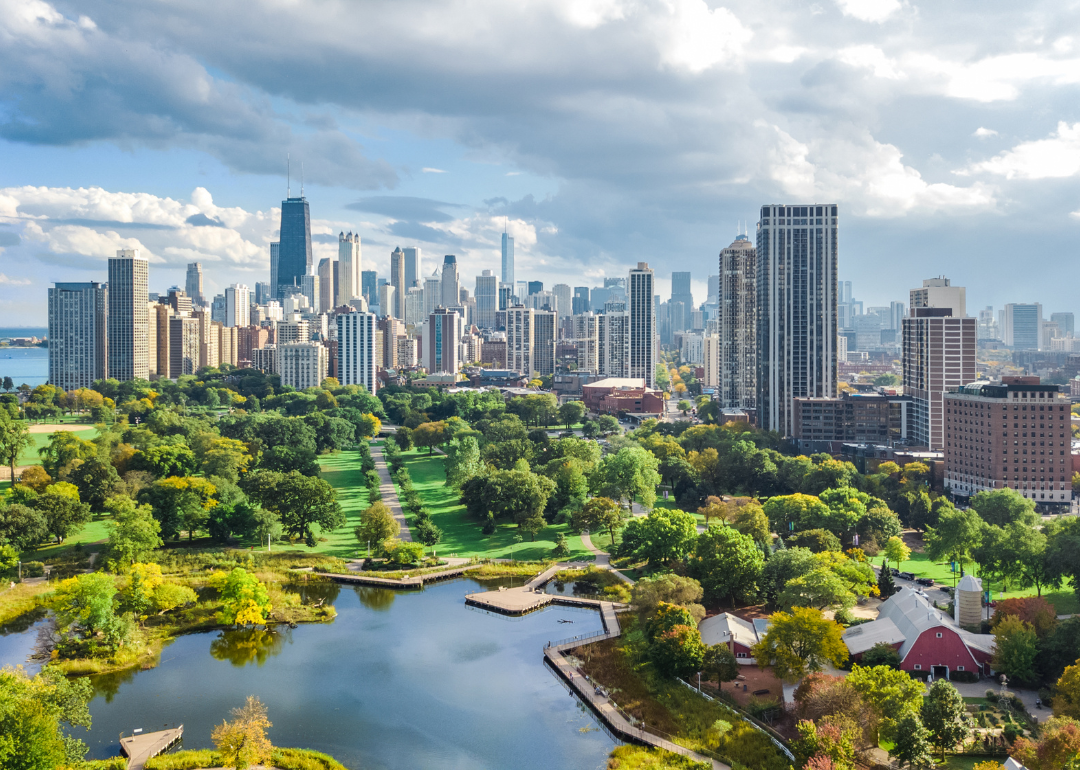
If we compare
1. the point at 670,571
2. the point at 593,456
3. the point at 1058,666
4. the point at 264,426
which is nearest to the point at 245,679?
the point at 670,571

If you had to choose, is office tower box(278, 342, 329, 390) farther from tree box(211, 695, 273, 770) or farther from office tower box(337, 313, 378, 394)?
tree box(211, 695, 273, 770)

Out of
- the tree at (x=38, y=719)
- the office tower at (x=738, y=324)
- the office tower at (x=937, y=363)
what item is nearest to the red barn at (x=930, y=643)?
the tree at (x=38, y=719)

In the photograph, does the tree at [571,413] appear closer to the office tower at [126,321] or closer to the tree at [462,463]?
the tree at [462,463]

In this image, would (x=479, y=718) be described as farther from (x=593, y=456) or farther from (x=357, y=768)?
(x=593, y=456)

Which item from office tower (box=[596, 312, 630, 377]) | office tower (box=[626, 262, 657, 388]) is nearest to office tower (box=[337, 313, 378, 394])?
office tower (box=[596, 312, 630, 377])

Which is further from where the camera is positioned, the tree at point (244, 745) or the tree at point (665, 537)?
the tree at point (665, 537)

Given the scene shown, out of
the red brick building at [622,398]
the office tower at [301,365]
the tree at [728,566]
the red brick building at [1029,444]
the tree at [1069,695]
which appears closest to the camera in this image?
the tree at [1069,695]

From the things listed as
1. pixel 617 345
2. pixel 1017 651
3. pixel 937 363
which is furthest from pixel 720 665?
pixel 617 345
